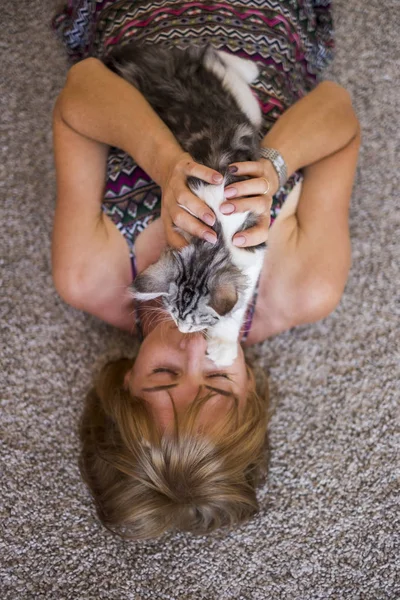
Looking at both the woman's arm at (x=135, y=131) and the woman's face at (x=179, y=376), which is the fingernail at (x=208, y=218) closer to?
the woman's arm at (x=135, y=131)

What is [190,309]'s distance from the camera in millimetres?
1047

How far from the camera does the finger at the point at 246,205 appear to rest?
1.04 metres

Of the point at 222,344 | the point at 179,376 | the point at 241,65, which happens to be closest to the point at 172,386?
the point at 179,376

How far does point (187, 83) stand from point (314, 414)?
87 centimetres

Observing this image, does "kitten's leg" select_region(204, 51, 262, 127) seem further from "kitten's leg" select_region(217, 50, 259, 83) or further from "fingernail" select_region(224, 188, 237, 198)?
"fingernail" select_region(224, 188, 237, 198)

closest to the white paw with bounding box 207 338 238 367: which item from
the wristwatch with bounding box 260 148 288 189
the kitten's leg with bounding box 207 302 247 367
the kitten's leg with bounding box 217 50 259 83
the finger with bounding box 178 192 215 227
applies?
the kitten's leg with bounding box 207 302 247 367

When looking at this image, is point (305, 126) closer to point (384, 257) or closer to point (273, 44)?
point (273, 44)

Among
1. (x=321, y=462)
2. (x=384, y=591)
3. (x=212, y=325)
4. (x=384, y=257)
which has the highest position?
(x=212, y=325)

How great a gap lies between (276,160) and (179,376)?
505mm

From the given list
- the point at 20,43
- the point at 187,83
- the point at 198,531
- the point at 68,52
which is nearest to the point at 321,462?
the point at 198,531

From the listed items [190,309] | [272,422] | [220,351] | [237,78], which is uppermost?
[237,78]

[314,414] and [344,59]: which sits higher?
[344,59]

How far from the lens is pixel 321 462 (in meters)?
1.43

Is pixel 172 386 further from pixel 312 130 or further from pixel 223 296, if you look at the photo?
pixel 312 130
